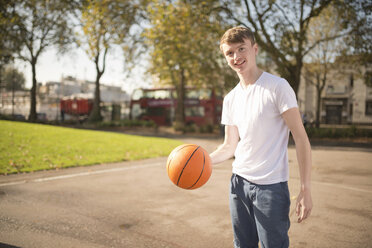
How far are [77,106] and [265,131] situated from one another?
1545 inches

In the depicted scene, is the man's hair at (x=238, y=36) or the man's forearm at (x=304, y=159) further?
the man's hair at (x=238, y=36)

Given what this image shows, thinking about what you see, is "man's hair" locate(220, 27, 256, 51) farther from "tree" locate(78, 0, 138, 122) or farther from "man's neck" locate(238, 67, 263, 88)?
"tree" locate(78, 0, 138, 122)

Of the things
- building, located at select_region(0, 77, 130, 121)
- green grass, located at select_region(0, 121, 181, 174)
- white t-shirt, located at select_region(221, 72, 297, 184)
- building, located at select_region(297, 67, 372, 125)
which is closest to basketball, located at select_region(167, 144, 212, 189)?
white t-shirt, located at select_region(221, 72, 297, 184)

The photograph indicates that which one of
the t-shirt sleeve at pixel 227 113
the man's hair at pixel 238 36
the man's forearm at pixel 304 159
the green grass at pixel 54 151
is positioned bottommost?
the green grass at pixel 54 151

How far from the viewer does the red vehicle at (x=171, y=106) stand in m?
27.7

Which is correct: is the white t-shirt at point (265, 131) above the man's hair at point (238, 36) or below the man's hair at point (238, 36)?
below

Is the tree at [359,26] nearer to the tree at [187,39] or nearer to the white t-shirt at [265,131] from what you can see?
the tree at [187,39]

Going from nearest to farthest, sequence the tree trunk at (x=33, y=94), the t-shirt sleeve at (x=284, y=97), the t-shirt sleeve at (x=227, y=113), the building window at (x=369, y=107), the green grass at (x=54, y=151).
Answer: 1. the t-shirt sleeve at (x=284, y=97)
2. the t-shirt sleeve at (x=227, y=113)
3. the green grass at (x=54, y=151)
4. the tree trunk at (x=33, y=94)
5. the building window at (x=369, y=107)

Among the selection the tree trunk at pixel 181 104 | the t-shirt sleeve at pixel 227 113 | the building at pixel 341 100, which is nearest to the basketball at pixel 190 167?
the t-shirt sleeve at pixel 227 113

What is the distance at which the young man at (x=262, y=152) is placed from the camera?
2.00 meters

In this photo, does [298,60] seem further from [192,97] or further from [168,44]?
[192,97]

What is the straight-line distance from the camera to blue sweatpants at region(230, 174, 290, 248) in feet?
6.64

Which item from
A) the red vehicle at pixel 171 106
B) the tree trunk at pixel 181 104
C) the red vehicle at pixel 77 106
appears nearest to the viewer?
the tree trunk at pixel 181 104

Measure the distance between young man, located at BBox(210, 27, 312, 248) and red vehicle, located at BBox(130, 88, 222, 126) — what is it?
78.6 ft
